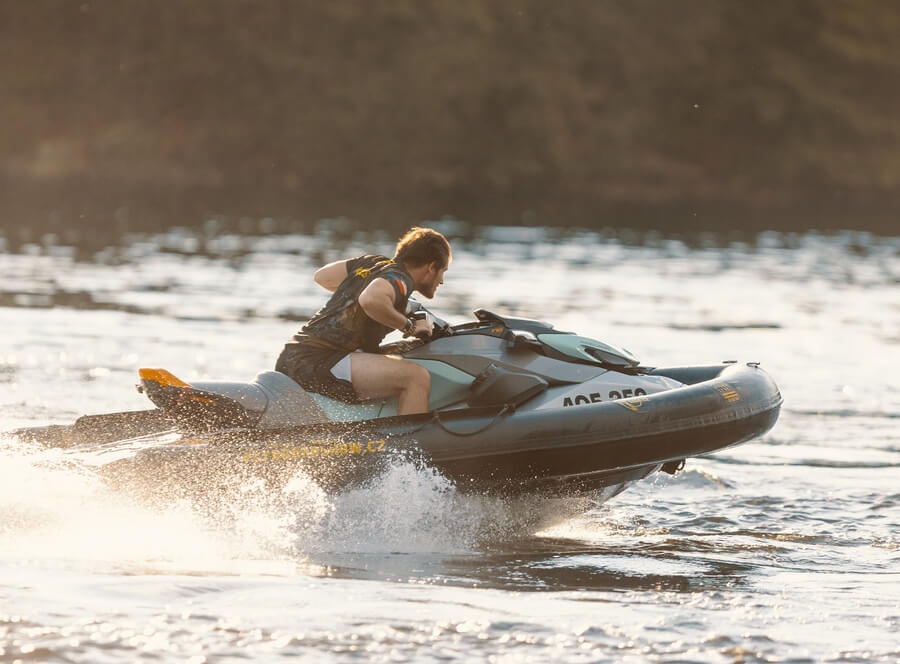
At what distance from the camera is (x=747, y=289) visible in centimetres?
2233

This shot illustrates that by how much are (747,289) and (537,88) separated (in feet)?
155

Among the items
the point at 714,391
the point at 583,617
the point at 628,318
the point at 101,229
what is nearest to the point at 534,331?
the point at 714,391

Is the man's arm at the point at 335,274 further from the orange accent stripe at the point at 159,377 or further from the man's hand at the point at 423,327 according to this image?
the orange accent stripe at the point at 159,377

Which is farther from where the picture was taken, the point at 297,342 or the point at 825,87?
the point at 825,87

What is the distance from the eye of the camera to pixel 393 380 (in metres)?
7.00

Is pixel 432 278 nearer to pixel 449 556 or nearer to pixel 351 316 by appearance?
pixel 351 316

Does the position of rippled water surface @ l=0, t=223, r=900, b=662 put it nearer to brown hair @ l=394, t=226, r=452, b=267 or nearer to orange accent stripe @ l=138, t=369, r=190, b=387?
orange accent stripe @ l=138, t=369, r=190, b=387

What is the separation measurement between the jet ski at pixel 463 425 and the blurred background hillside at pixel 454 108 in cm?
3998

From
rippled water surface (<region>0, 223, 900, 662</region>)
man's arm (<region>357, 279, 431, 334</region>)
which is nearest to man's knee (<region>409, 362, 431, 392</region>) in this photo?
man's arm (<region>357, 279, 431, 334</region>)

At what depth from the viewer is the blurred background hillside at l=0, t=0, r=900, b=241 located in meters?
58.3

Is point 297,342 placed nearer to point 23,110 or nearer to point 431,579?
point 431,579

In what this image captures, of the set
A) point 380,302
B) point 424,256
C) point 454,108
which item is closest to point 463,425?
point 380,302

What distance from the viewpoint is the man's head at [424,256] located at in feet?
22.9

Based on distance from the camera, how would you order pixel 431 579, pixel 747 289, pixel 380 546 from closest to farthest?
pixel 431 579, pixel 380 546, pixel 747 289
